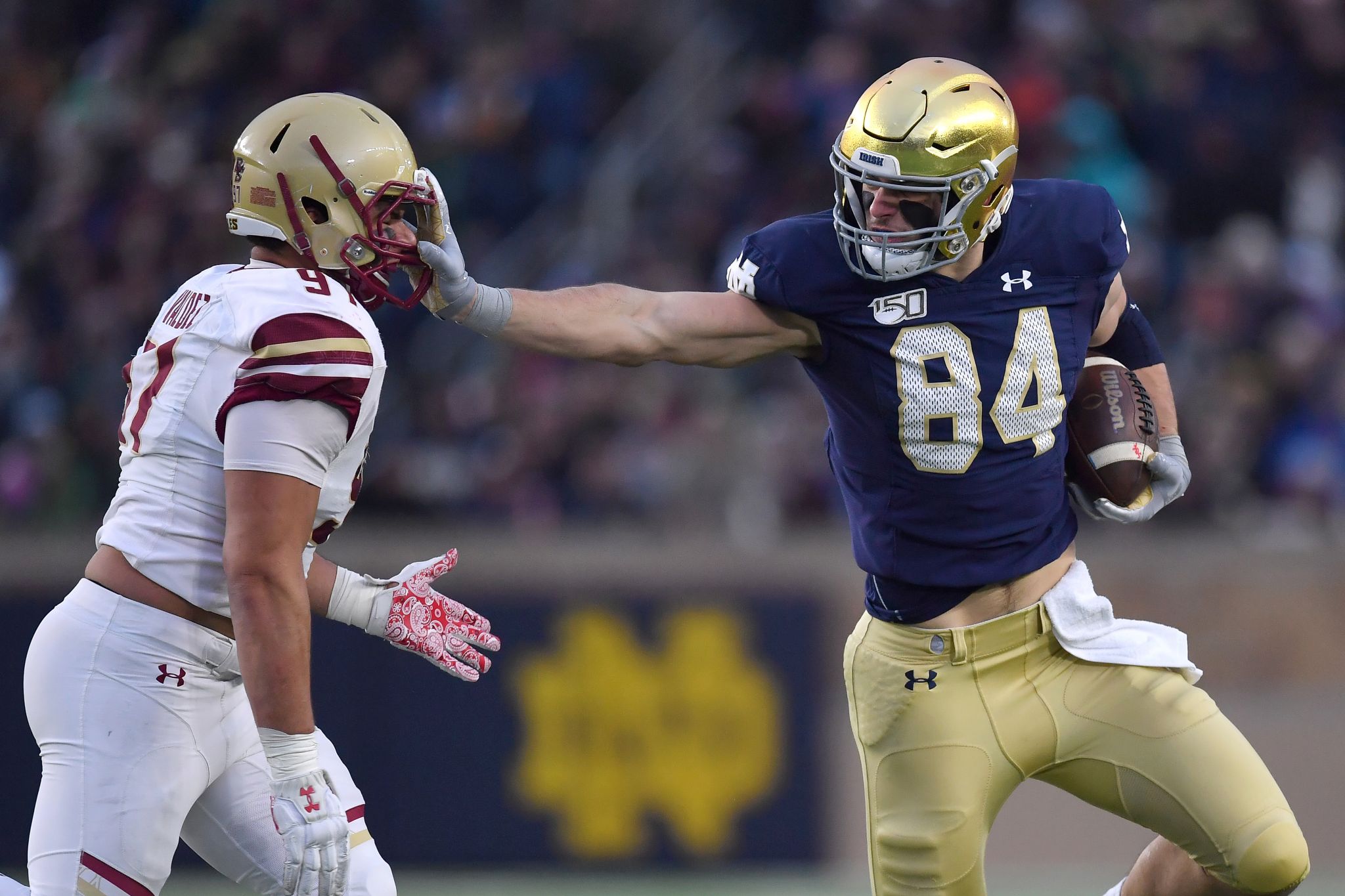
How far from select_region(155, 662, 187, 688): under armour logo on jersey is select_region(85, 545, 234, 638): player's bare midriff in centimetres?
9

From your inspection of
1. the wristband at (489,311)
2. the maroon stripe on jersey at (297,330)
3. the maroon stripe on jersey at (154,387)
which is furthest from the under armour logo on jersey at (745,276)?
the maroon stripe on jersey at (154,387)

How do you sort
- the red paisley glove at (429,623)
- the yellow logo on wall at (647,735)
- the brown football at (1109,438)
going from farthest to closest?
the yellow logo on wall at (647,735) → the brown football at (1109,438) → the red paisley glove at (429,623)

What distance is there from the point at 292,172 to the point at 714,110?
6.02 metres

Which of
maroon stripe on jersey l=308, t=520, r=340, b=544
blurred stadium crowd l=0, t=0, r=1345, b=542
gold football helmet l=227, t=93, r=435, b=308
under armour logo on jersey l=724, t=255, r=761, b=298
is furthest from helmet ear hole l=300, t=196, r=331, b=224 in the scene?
blurred stadium crowd l=0, t=0, r=1345, b=542

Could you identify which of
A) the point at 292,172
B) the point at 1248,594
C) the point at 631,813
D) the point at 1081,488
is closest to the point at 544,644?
the point at 631,813

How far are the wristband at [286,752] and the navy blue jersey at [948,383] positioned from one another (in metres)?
1.23

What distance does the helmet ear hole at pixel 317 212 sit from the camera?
3191mm

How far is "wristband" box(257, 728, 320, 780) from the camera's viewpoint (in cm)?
295

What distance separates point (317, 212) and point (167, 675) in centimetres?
86

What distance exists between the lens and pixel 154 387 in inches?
123

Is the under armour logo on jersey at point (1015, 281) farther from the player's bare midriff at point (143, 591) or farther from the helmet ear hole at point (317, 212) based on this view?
the player's bare midriff at point (143, 591)

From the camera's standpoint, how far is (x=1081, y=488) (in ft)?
12.4

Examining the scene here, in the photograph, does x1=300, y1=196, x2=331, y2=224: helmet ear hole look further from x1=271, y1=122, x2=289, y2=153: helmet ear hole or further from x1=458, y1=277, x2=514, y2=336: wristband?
x1=458, y1=277, x2=514, y2=336: wristband

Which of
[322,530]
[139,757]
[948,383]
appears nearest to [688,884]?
[948,383]
